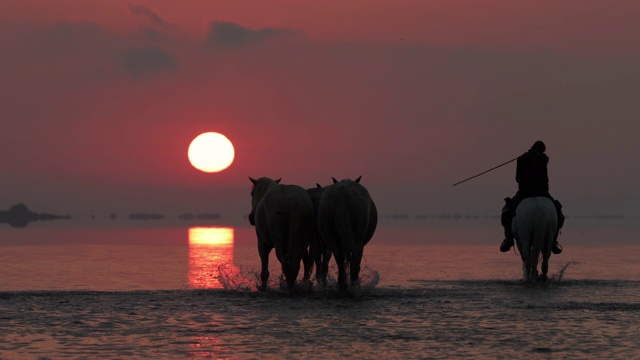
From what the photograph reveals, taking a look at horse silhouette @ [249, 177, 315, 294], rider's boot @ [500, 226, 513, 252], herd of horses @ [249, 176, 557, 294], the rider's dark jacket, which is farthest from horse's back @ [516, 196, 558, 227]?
horse silhouette @ [249, 177, 315, 294]

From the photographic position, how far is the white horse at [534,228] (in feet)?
64.3

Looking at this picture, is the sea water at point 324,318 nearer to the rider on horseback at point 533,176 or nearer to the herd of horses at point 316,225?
the herd of horses at point 316,225

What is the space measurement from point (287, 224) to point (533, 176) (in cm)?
568

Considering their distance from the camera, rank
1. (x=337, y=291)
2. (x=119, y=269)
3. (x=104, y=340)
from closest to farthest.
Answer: (x=104, y=340)
(x=337, y=291)
(x=119, y=269)

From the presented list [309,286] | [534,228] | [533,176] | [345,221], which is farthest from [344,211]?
[533,176]

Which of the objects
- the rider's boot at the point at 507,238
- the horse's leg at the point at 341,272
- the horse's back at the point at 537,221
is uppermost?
the horse's back at the point at 537,221

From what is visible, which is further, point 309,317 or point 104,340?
point 309,317

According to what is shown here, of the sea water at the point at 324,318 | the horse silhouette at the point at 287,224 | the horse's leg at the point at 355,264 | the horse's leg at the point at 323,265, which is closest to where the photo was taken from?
the sea water at the point at 324,318

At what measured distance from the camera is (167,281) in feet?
69.9

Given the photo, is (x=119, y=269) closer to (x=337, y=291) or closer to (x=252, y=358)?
(x=337, y=291)

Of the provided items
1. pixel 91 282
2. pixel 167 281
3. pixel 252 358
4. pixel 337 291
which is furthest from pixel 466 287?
pixel 252 358

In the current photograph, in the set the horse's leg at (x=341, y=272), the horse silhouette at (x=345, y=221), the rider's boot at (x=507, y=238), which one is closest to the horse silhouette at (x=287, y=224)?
the horse silhouette at (x=345, y=221)

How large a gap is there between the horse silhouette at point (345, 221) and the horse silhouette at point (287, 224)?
0.51 metres

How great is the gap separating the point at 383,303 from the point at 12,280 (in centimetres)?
988
